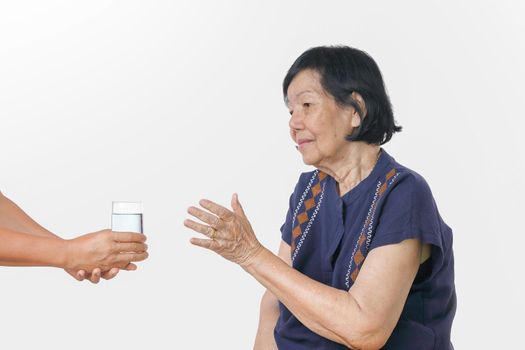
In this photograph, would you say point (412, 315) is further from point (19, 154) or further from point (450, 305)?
point (19, 154)

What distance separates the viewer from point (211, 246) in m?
2.17

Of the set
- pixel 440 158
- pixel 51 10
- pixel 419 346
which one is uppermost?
pixel 51 10

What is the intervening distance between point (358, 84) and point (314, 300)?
714mm

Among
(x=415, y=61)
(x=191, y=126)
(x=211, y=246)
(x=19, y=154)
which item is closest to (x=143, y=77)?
(x=191, y=126)

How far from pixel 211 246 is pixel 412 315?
66 cm

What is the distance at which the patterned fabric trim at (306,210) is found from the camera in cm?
261

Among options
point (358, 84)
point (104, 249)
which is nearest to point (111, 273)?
point (104, 249)

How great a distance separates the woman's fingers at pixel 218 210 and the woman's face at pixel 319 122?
1.55ft

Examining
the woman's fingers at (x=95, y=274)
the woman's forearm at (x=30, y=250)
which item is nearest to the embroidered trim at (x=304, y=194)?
the woman's fingers at (x=95, y=274)

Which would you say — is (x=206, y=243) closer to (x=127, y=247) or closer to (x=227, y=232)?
(x=227, y=232)

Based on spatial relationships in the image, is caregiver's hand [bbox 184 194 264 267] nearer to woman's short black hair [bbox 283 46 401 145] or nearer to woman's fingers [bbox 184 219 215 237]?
woman's fingers [bbox 184 219 215 237]

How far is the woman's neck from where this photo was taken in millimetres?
2535

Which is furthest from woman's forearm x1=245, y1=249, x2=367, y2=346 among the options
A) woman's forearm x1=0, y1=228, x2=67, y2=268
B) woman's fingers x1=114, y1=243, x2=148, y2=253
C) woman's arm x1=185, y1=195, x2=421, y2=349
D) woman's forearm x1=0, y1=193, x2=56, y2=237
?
woman's forearm x1=0, y1=193, x2=56, y2=237

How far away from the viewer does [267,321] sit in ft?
8.83
